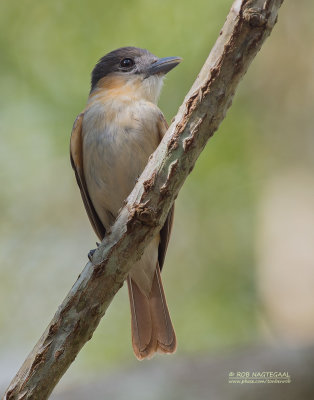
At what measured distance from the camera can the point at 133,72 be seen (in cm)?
498

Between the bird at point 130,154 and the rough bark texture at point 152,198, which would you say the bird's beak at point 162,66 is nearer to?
the bird at point 130,154

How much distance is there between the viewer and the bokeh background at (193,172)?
6508 mm

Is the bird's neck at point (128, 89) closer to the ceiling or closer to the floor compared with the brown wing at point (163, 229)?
closer to the ceiling

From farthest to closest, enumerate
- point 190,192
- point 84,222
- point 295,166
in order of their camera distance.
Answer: point 84,222
point 190,192
point 295,166

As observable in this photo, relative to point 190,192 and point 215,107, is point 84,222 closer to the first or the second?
point 190,192

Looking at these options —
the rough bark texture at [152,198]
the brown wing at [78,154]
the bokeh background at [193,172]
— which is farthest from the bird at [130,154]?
the bokeh background at [193,172]

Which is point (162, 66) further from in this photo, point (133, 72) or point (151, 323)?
point (151, 323)

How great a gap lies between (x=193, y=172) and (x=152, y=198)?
425 cm

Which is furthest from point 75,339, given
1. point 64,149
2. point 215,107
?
point 64,149

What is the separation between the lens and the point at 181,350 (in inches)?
268

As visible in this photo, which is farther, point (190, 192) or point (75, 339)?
point (190, 192)

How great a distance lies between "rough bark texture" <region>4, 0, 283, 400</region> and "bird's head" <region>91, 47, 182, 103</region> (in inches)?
75.1

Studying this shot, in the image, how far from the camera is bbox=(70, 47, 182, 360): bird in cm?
440

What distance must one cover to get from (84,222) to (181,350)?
7.15ft
